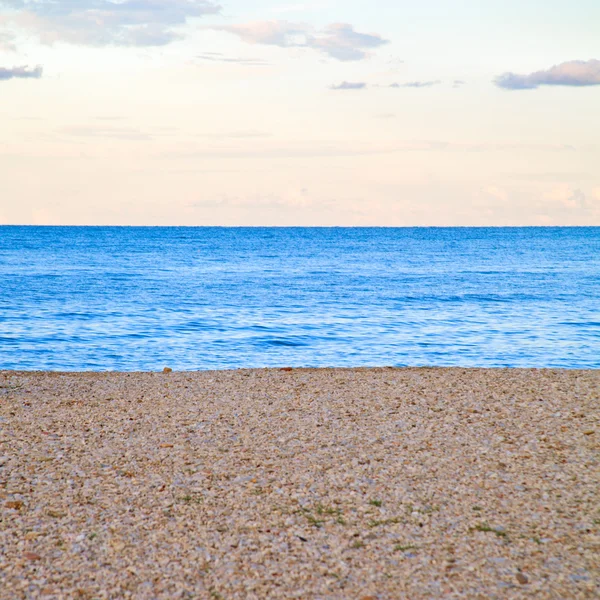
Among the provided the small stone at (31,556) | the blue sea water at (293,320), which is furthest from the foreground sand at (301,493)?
the blue sea water at (293,320)

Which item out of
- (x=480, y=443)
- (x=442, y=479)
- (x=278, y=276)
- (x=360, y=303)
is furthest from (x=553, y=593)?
(x=278, y=276)

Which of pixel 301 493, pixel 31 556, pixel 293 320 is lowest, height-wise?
pixel 293 320

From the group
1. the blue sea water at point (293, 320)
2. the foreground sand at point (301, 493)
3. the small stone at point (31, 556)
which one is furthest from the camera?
the blue sea water at point (293, 320)

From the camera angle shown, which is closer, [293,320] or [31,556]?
[31,556]

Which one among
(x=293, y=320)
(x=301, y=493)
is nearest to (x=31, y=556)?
(x=301, y=493)

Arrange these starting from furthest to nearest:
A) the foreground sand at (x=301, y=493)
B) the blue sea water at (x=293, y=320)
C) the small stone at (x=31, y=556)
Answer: the blue sea water at (x=293, y=320), the small stone at (x=31, y=556), the foreground sand at (x=301, y=493)

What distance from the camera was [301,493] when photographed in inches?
259

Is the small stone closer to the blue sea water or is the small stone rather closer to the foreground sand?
the foreground sand

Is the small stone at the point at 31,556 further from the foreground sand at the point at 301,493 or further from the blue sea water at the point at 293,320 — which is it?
the blue sea water at the point at 293,320

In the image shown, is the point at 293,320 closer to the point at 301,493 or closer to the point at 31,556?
the point at 301,493

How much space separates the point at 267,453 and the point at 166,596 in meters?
3.08

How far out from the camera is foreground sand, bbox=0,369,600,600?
5023 mm

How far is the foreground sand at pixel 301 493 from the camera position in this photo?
502 cm

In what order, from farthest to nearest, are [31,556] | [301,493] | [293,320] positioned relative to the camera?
[293,320], [301,493], [31,556]
